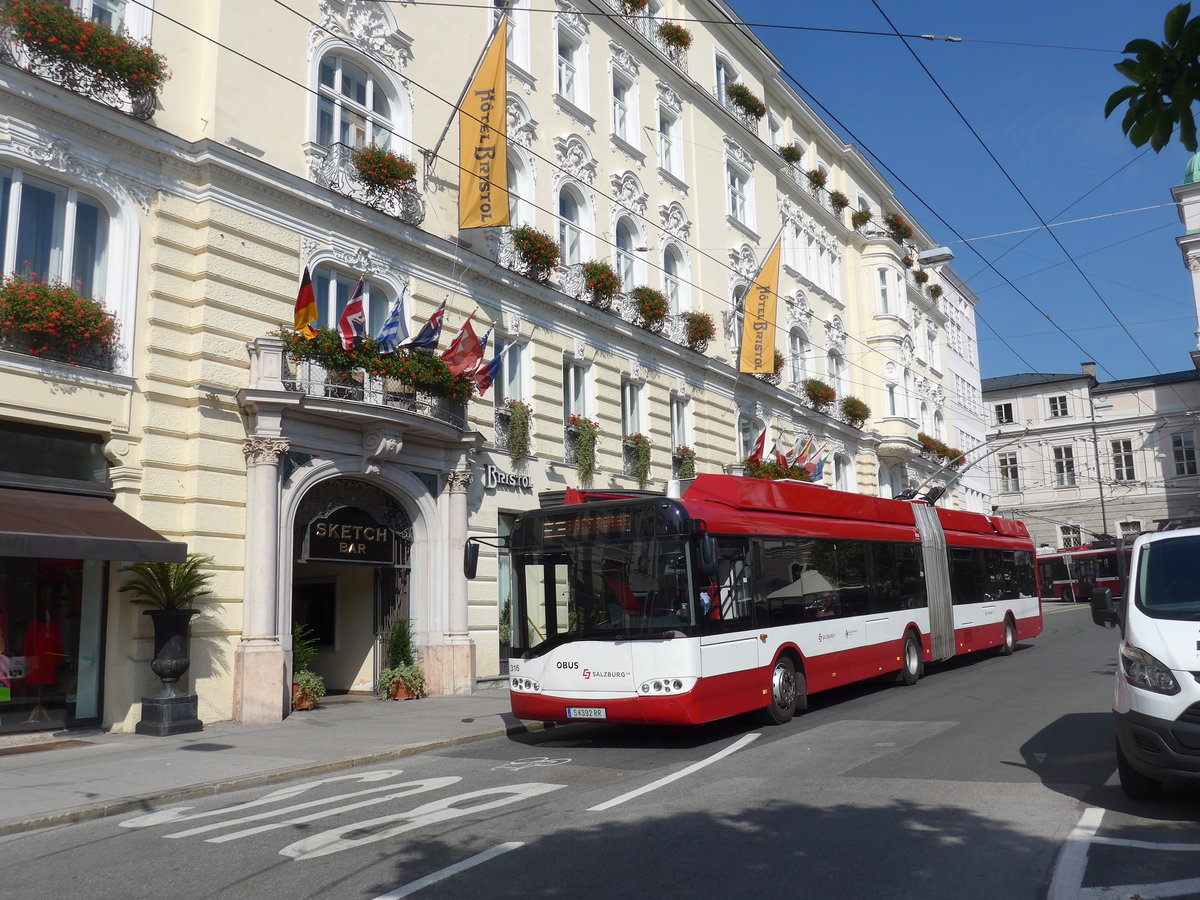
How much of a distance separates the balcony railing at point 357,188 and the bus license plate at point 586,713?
33.0 feet

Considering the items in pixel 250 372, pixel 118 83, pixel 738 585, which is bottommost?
pixel 738 585

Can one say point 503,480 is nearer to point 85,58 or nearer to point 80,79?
point 80,79

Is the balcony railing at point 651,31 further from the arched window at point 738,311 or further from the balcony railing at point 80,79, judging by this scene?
the balcony railing at point 80,79

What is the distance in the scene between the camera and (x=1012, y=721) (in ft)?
40.9

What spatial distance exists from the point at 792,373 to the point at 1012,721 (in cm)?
2327

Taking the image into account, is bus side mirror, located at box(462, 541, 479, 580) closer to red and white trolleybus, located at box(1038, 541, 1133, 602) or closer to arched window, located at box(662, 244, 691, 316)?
arched window, located at box(662, 244, 691, 316)

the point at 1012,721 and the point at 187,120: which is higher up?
the point at 187,120

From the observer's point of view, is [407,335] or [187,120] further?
[407,335]

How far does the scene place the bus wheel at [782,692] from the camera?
13250 millimetres

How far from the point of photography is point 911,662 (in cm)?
1797

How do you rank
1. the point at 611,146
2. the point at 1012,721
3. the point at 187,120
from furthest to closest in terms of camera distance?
the point at 611,146
the point at 187,120
the point at 1012,721

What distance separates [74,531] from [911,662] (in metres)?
13.1

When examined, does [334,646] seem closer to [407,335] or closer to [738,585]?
[407,335]

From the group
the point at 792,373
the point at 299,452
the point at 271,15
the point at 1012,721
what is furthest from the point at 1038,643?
the point at 271,15
